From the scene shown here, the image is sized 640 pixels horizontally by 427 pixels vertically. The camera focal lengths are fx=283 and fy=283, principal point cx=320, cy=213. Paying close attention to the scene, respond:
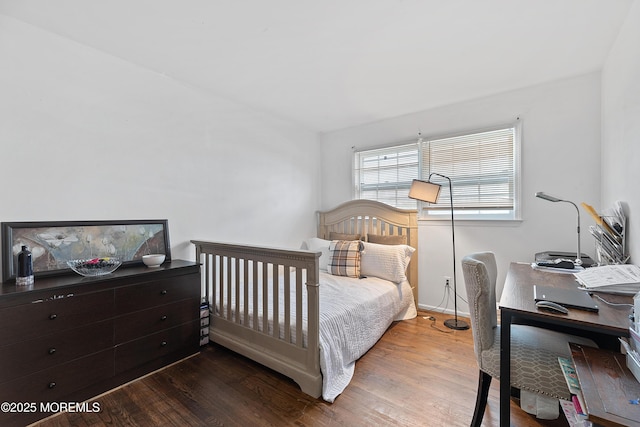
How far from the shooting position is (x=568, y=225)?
8.24ft

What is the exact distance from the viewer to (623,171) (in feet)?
5.93

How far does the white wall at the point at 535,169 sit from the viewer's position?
2.44m

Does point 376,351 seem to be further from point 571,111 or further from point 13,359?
point 571,111

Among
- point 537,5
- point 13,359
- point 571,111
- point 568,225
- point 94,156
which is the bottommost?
point 13,359

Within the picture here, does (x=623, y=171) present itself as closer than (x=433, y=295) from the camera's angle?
Yes

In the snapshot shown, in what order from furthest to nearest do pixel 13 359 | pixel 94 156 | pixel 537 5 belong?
pixel 94 156 < pixel 537 5 < pixel 13 359

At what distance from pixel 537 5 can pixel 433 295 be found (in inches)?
104

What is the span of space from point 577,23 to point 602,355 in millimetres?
1957

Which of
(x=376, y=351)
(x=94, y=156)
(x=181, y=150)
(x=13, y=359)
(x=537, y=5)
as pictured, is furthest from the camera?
(x=181, y=150)

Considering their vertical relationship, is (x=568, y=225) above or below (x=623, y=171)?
below

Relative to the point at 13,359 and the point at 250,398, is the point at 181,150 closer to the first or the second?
the point at 13,359

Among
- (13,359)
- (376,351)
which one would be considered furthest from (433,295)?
(13,359)

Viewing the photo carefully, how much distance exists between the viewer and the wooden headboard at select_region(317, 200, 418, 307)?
318 centimetres

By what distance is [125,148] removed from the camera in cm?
224
